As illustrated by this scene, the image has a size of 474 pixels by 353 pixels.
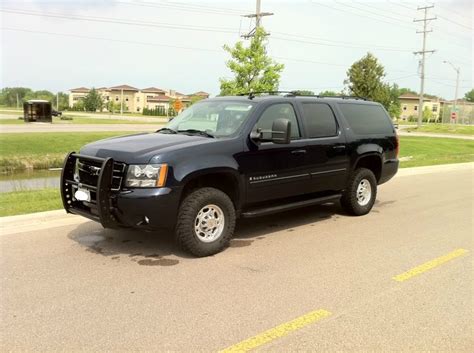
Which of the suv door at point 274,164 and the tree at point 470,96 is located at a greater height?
the tree at point 470,96

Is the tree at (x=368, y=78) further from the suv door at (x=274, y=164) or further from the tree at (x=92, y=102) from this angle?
the tree at (x=92, y=102)

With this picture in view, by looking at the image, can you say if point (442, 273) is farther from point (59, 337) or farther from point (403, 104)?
point (403, 104)

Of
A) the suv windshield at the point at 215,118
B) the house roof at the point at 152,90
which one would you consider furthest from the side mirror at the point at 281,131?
the house roof at the point at 152,90

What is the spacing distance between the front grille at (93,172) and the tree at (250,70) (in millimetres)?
13780

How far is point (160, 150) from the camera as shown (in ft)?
17.5

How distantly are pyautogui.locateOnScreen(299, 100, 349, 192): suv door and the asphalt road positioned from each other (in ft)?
2.34

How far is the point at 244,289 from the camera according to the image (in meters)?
4.56

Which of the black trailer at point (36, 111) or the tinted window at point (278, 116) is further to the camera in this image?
the black trailer at point (36, 111)

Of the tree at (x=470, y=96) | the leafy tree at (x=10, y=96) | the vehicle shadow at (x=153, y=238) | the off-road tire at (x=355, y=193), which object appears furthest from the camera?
the tree at (x=470, y=96)

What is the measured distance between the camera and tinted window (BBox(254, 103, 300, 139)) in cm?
633

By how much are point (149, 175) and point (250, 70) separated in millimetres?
14829

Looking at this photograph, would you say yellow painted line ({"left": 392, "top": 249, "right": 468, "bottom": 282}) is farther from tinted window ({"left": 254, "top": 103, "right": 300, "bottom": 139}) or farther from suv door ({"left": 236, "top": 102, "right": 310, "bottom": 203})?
tinted window ({"left": 254, "top": 103, "right": 300, "bottom": 139})

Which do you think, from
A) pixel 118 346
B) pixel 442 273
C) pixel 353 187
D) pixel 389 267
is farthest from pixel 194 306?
pixel 353 187

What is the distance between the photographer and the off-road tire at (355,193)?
7.79m
